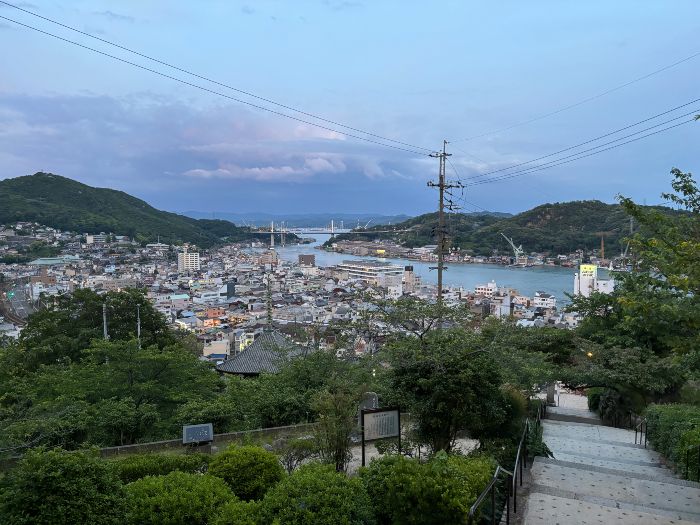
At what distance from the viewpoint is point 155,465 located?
16.1ft

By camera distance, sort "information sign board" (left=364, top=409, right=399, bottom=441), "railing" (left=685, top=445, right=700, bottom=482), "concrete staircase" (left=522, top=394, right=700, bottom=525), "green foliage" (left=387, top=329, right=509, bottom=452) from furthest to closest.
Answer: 1. "railing" (left=685, top=445, right=700, bottom=482)
2. "green foliage" (left=387, top=329, right=509, bottom=452)
3. "information sign board" (left=364, top=409, right=399, bottom=441)
4. "concrete staircase" (left=522, top=394, right=700, bottom=525)

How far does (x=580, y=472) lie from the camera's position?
5598mm

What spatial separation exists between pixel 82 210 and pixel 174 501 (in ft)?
312

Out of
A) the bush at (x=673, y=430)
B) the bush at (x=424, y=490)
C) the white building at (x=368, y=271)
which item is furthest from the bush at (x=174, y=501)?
the white building at (x=368, y=271)

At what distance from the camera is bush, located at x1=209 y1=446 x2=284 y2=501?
420cm

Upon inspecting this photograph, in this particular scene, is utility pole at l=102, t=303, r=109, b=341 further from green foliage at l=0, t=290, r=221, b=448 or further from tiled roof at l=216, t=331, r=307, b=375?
tiled roof at l=216, t=331, r=307, b=375

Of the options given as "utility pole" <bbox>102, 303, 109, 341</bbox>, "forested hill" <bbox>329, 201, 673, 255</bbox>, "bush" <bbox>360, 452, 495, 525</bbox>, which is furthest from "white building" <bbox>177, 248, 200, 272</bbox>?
"bush" <bbox>360, 452, 495, 525</bbox>

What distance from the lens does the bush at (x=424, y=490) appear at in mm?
3277

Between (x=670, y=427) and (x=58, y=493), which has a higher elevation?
(x=58, y=493)

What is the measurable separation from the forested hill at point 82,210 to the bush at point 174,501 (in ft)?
284

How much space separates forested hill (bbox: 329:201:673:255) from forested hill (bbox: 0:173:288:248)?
154ft

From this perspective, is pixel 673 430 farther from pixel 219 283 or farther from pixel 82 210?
pixel 82 210

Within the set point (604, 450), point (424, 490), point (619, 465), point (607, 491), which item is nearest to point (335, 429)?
point (424, 490)

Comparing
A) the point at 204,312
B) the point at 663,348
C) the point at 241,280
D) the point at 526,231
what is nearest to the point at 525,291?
the point at 526,231
